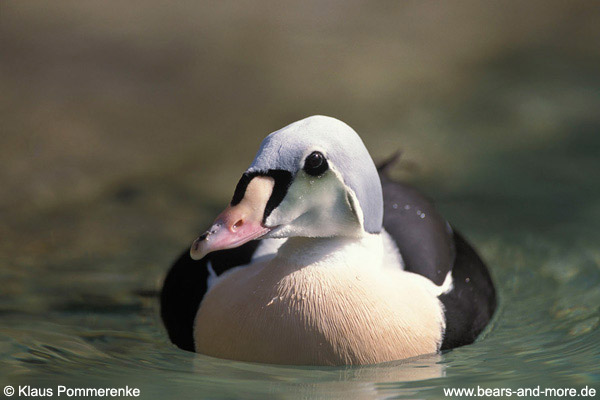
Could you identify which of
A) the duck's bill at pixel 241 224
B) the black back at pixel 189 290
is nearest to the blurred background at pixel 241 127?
the black back at pixel 189 290

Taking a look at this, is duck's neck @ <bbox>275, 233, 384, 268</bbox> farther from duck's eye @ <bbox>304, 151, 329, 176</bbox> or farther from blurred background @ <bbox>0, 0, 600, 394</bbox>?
blurred background @ <bbox>0, 0, 600, 394</bbox>

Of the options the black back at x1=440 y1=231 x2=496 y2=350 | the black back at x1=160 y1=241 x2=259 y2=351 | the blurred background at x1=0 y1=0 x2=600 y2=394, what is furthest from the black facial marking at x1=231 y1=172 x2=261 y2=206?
the black back at x1=440 y1=231 x2=496 y2=350

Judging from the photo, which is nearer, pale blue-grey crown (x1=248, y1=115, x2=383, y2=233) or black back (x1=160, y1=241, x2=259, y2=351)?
pale blue-grey crown (x1=248, y1=115, x2=383, y2=233)

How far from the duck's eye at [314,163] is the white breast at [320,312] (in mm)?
349

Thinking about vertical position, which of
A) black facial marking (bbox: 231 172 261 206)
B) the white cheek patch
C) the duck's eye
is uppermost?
the duck's eye

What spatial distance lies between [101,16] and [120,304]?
4.44 meters

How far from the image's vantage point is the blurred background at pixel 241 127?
5465 millimetres

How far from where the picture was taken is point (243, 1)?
9.30 m

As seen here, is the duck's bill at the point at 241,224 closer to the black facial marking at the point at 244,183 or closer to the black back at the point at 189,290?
the black facial marking at the point at 244,183

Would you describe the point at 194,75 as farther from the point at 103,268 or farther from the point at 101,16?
the point at 103,268

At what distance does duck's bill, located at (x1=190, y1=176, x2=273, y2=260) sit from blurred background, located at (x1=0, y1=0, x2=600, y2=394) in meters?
0.91

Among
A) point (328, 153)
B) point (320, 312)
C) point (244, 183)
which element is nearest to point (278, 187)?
point (244, 183)

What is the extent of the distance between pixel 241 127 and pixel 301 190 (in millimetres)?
4327

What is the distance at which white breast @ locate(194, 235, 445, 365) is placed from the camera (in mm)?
4016
